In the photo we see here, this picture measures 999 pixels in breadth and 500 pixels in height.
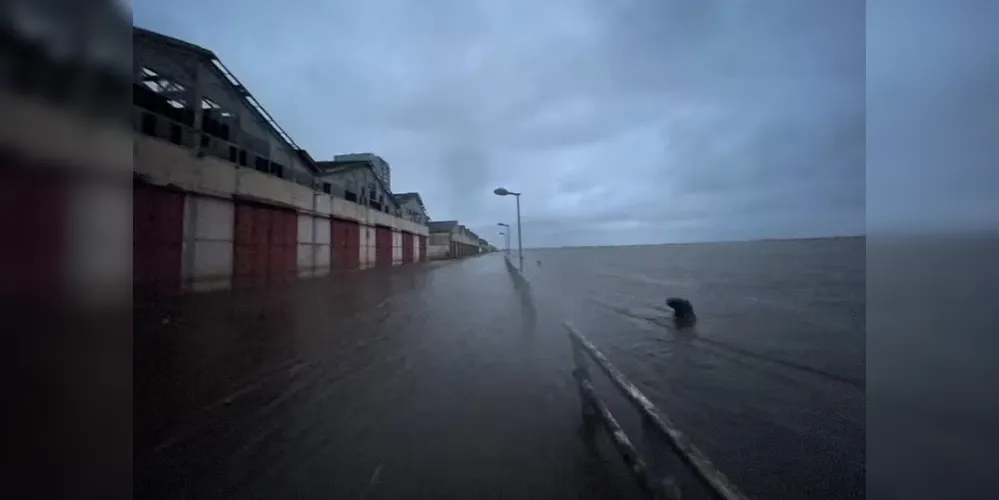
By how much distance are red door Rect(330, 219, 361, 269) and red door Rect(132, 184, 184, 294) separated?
10.3 meters

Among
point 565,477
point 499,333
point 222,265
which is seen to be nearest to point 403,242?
point 222,265

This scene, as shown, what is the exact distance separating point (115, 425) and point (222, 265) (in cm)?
1582

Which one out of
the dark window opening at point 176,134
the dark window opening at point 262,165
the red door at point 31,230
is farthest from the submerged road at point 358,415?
the dark window opening at point 262,165

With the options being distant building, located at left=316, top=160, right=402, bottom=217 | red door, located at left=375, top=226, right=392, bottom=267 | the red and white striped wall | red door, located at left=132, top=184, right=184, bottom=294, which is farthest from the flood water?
red door, located at left=375, top=226, right=392, bottom=267

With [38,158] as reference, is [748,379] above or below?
below

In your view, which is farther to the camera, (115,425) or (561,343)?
(561,343)

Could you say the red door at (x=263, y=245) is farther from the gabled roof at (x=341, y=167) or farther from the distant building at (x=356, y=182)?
the gabled roof at (x=341, y=167)

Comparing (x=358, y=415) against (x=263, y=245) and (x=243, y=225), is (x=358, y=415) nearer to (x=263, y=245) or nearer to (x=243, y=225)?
(x=243, y=225)

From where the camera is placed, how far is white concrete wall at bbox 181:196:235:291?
492 inches

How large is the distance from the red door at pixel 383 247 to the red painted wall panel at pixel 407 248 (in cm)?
428

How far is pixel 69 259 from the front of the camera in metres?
0.99

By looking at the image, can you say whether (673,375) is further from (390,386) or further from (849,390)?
(390,386)

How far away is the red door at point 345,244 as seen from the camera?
22734 mm

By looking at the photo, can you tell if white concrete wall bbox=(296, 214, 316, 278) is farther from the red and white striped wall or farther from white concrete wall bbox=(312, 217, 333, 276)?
white concrete wall bbox=(312, 217, 333, 276)
